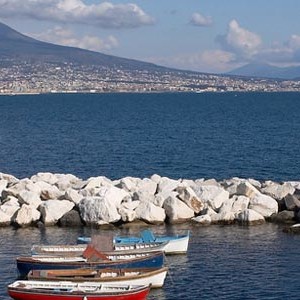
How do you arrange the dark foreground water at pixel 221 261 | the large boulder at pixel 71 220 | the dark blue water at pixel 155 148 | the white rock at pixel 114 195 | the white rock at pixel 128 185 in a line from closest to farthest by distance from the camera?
the dark foreground water at pixel 221 261, the large boulder at pixel 71 220, the white rock at pixel 114 195, the white rock at pixel 128 185, the dark blue water at pixel 155 148

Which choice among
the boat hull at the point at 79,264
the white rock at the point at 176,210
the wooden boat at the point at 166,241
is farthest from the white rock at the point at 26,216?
the boat hull at the point at 79,264

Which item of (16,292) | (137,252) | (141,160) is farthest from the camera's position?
(141,160)

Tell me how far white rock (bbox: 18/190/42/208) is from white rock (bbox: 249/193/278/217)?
1138cm

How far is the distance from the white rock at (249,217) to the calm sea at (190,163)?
728 millimetres

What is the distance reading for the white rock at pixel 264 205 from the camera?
1606 inches

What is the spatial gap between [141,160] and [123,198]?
27.9 m

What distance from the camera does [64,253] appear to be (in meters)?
31.9

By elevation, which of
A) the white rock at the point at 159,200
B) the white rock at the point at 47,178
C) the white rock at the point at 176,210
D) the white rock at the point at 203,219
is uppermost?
the white rock at the point at 47,178

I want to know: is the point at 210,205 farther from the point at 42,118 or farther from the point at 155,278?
the point at 42,118

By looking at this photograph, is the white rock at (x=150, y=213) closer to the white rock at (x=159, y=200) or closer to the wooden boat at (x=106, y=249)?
the white rock at (x=159, y=200)

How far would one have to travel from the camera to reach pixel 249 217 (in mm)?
39719

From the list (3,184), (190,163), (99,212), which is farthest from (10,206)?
(190,163)

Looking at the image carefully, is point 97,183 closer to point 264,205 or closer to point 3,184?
point 3,184

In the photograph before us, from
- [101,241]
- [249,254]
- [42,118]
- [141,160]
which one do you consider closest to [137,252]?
[101,241]
